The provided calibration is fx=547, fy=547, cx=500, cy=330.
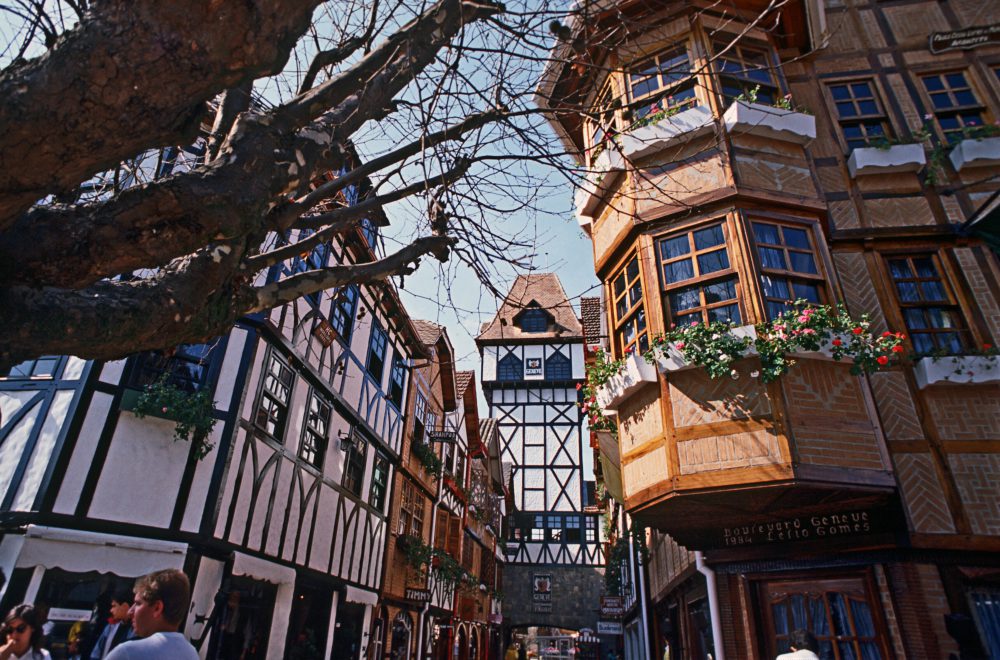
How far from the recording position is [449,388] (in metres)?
18.2

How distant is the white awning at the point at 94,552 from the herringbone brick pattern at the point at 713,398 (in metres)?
5.69

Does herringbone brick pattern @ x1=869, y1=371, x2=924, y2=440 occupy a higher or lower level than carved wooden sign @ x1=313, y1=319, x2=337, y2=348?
lower

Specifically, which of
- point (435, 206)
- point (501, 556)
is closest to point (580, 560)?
point (501, 556)

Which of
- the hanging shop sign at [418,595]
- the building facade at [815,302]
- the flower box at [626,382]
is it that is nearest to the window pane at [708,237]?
the building facade at [815,302]

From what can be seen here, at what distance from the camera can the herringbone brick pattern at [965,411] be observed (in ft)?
19.6

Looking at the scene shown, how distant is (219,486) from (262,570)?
1396 millimetres

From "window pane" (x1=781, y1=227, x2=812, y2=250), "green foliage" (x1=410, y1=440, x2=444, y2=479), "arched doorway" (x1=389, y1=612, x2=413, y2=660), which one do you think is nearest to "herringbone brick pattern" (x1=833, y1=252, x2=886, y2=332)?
"window pane" (x1=781, y1=227, x2=812, y2=250)

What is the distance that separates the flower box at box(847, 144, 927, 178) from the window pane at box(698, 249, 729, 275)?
2765 millimetres

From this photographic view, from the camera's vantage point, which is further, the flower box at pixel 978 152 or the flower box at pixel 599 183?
the flower box at pixel 599 183

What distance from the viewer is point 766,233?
21.8ft

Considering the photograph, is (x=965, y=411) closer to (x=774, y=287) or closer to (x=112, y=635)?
(x=774, y=287)

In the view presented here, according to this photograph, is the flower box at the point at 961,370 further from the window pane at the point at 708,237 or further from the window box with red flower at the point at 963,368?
the window pane at the point at 708,237

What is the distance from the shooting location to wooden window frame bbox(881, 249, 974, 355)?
21.6ft

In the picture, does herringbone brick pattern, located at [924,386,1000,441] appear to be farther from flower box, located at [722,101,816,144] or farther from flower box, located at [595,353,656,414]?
flower box, located at [722,101,816,144]
